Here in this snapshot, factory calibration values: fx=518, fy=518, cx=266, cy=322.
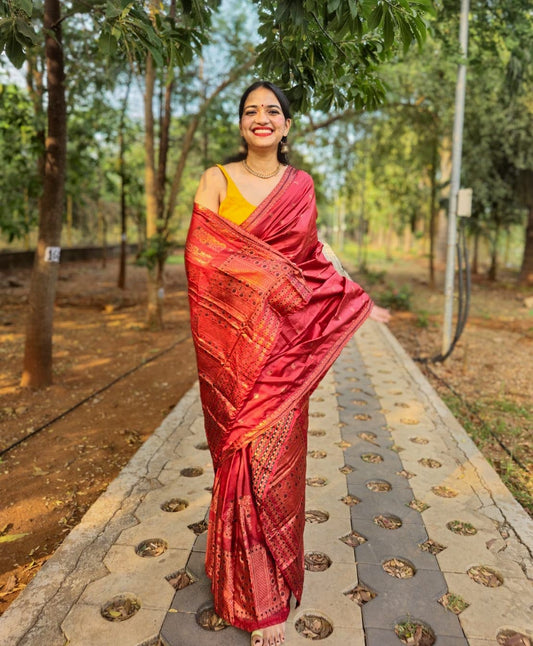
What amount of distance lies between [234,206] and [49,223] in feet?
11.9

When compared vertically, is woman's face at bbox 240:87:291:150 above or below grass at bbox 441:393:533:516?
above

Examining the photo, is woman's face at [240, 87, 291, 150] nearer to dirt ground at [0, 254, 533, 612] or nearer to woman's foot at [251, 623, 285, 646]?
woman's foot at [251, 623, 285, 646]

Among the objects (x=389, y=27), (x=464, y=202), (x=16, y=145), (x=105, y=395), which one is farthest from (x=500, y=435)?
(x=16, y=145)

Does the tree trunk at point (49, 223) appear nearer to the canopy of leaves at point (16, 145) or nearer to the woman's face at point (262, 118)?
the canopy of leaves at point (16, 145)

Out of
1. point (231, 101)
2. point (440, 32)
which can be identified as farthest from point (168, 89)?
point (440, 32)

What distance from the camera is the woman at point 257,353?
1.93 m

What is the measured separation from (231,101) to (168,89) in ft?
8.00

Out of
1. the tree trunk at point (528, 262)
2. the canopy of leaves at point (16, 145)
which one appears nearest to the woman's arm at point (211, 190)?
the canopy of leaves at point (16, 145)

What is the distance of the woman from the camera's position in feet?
6.33

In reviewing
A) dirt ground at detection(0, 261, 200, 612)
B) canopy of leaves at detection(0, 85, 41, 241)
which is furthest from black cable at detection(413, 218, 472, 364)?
canopy of leaves at detection(0, 85, 41, 241)

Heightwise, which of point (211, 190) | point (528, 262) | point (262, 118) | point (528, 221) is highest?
point (528, 221)

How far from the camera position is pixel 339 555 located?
8.08 feet

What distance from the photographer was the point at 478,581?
90.0 inches

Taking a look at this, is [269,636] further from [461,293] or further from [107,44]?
[461,293]
